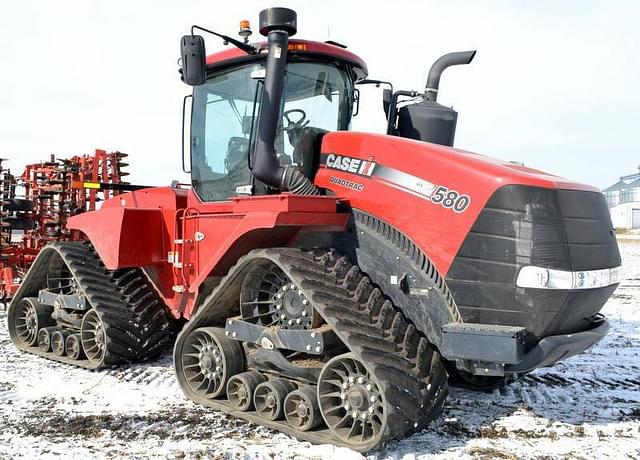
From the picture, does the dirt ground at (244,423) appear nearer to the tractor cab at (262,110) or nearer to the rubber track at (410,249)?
the rubber track at (410,249)

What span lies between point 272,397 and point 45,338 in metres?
3.53

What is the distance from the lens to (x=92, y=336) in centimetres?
611

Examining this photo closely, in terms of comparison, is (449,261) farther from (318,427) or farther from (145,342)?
(145,342)

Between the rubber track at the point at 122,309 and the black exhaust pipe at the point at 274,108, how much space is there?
2.16m

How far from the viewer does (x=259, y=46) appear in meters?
4.91

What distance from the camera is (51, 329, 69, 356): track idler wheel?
6.37m

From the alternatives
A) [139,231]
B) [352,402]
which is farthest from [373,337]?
[139,231]

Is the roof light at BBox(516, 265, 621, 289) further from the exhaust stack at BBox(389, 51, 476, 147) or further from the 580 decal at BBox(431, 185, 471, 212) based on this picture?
the exhaust stack at BBox(389, 51, 476, 147)

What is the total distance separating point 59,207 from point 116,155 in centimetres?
122

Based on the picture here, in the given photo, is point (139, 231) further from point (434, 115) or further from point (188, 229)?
point (434, 115)

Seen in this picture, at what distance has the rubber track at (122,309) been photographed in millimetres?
5839

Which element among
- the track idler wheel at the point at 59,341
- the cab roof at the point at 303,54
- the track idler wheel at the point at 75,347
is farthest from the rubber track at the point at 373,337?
the track idler wheel at the point at 59,341

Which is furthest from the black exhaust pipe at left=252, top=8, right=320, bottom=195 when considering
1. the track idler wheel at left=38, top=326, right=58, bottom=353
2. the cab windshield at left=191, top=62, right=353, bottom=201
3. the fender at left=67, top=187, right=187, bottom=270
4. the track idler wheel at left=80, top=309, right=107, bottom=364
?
the track idler wheel at left=38, top=326, right=58, bottom=353

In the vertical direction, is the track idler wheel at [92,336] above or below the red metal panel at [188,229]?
below
